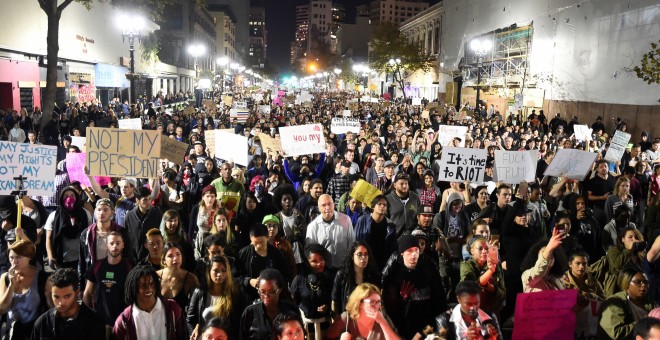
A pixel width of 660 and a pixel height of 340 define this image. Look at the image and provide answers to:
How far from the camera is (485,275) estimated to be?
5.40 metres

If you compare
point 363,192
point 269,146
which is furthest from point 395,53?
point 363,192

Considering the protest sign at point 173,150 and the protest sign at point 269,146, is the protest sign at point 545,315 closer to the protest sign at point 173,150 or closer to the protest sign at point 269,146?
the protest sign at point 173,150

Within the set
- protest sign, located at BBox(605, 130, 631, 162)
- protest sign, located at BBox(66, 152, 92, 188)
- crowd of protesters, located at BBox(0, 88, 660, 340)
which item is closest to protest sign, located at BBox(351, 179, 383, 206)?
crowd of protesters, located at BBox(0, 88, 660, 340)

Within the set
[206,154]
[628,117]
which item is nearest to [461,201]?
[206,154]

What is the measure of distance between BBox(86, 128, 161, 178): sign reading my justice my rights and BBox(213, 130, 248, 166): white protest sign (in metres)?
2.84

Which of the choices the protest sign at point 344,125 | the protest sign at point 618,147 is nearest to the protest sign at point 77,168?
the protest sign at point 344,125

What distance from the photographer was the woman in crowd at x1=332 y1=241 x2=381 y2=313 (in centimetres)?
532

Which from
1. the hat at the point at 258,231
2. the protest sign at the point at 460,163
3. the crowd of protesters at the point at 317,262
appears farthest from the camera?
the protest sign at the point at 460,163

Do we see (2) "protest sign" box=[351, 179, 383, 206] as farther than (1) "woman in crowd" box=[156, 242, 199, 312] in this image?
Yes

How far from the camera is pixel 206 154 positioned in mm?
12367

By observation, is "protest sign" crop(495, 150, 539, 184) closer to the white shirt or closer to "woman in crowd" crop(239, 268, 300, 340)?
"woman in crowd" crop(239, 268, 300, 340)

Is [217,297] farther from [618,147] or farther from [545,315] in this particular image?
[618,147]

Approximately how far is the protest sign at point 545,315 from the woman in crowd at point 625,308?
0.26 metres

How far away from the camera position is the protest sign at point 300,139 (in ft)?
38.6
